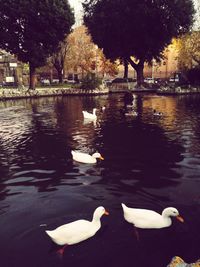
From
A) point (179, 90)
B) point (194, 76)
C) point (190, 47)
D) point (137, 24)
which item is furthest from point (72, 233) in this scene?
point (190, 47)

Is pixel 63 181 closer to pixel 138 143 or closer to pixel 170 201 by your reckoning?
pixel 170 201

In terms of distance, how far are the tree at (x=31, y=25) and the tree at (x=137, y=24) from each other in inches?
267

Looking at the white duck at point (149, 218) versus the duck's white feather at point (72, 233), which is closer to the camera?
the duck's white feather at point (72, 233)

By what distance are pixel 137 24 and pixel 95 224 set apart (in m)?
50.8

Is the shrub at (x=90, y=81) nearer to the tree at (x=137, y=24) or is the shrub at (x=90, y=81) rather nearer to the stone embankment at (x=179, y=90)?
the tree at (x=137, y=24)

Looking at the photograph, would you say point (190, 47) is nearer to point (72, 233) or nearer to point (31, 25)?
point (31, 25)

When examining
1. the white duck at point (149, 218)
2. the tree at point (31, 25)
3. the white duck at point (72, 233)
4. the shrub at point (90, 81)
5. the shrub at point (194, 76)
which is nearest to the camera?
the white duck at point (72, 233)

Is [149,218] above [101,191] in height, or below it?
above

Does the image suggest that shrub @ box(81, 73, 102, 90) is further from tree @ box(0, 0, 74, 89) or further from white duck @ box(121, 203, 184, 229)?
white duck @ box(121, 203, 184, 229)

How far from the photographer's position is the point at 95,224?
25.2 feet

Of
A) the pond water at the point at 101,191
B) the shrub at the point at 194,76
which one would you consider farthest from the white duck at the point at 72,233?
the shrub at the point at 194,76

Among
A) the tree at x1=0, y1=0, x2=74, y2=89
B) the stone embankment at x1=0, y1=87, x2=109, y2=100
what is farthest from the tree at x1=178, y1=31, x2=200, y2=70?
the tree at x1=0, y1=0, x2=74, y2=89

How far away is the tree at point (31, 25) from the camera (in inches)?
1965

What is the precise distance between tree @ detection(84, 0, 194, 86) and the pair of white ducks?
4949 cm
